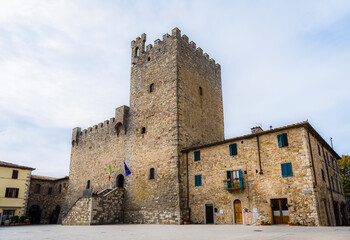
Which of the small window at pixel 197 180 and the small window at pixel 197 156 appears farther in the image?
the small window at pixel 197 156

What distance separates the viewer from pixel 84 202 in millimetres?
21156

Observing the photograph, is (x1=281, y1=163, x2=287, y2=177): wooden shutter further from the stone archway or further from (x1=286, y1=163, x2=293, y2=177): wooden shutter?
the stone archway

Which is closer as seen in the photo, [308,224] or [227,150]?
[308,224]

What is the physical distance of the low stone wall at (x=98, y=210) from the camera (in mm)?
20438

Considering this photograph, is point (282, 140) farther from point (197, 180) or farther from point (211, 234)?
point (211, 234)

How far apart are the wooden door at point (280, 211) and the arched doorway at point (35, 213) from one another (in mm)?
29747

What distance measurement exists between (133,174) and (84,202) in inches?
182

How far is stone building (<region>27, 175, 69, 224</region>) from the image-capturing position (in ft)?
111

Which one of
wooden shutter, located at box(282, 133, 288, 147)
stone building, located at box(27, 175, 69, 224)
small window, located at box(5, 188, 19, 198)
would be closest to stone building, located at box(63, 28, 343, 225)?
wooden shutter, located at box(282, 133, 288, 147)

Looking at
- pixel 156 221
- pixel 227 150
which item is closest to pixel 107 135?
pixel 156 221

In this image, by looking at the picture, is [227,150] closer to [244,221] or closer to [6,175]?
[244,221]

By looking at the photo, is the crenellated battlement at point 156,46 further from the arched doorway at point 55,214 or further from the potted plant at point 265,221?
the arched doorway at point 55,214

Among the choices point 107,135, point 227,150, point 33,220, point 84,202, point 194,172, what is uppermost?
point 107,135

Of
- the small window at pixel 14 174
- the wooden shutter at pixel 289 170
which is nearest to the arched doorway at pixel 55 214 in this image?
the small window at pixel 14 174
